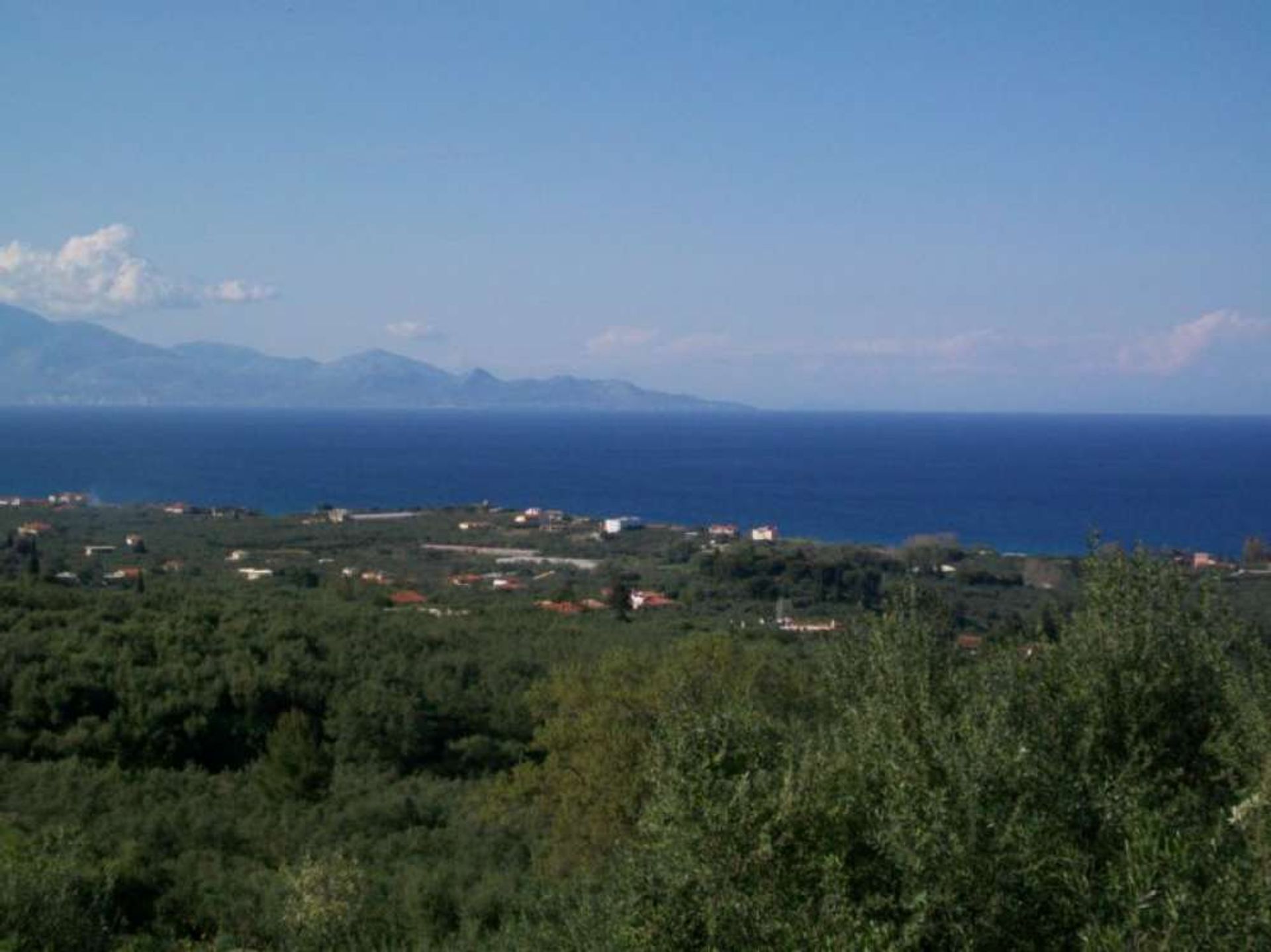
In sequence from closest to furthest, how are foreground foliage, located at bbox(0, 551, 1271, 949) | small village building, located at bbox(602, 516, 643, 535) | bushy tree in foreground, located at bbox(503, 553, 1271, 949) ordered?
1. bushy tree in foreground, located at bbox(503, 553, 1271, 949)
2. foreground foliage, located at bbox(0, 551, 1271, 949)
3. small village building, located at bbox(602, 516, 643, 535)

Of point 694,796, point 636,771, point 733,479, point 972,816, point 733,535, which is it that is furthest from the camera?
point 733,479

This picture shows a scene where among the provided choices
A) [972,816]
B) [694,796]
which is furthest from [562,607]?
[972,816]

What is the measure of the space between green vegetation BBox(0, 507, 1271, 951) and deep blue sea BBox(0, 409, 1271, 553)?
25.3 m

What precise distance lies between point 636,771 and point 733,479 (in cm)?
9737

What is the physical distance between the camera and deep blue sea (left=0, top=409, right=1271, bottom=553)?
70.1 m

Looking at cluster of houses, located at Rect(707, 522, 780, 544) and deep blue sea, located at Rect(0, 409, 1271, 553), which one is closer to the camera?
cluster of houses, located at Rect(707, 522, 780, 544)

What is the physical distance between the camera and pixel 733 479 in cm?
11244

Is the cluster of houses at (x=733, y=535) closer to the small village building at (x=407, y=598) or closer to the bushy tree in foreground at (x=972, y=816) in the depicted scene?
the small village building at (x=407, y=598)

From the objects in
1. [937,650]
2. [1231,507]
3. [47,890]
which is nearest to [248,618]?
[47,890]

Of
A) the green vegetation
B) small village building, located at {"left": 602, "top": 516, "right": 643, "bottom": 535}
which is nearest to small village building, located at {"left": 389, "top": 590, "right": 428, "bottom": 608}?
the green vegetation

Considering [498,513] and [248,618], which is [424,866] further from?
[498,513]

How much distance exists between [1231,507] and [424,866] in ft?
199

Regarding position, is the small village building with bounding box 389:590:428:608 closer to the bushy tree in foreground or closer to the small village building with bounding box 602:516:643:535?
the small village building with bounding box 602:516:643:535

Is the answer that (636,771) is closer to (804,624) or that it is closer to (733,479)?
(804,624)
